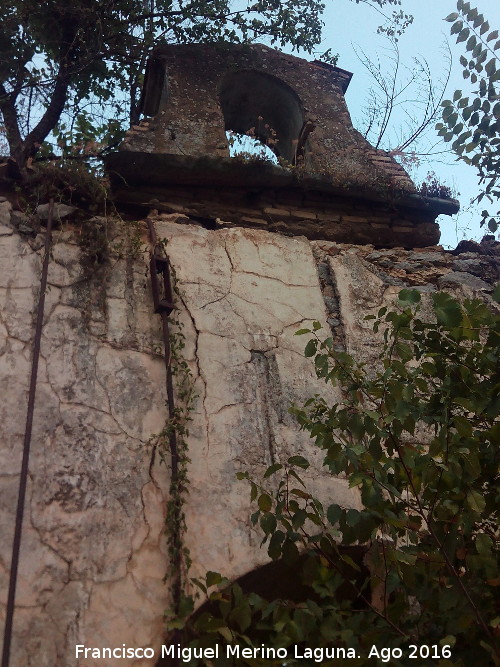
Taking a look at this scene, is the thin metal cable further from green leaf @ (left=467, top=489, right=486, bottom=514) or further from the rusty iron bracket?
green leaf @ (left=467, top=489, right=486, bottom=514)

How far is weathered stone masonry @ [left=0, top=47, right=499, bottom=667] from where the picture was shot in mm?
2531

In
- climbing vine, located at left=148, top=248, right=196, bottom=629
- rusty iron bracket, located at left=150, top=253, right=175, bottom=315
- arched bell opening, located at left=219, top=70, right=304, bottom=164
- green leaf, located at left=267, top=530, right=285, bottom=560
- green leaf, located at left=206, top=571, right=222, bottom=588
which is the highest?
arched bell opening, located at left=219, top=70, right=304, bottom=164

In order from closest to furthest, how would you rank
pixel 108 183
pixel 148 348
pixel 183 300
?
pixel 148 348
pixel 183 300
pixel 108 183

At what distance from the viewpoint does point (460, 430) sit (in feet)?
7.34

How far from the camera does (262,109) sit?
5570 millimetres

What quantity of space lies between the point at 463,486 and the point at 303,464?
0.51m

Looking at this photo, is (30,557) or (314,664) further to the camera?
(30,557)

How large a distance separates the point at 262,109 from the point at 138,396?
3299 millimetres

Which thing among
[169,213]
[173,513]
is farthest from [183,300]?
[173,513]

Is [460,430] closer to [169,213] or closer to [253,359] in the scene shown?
[253,359]

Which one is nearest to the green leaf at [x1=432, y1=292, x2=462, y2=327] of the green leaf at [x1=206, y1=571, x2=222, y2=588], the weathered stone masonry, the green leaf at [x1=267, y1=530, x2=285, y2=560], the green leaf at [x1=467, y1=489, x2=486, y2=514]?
the green leaf at [x1=467, y1=489, x2=486, y2=514]

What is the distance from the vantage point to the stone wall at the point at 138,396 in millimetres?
2494

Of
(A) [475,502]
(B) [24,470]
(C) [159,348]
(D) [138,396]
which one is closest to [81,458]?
(B) [24,470]

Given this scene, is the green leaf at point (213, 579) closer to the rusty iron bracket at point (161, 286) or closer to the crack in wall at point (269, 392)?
the crack in wall at point (269, 392)
